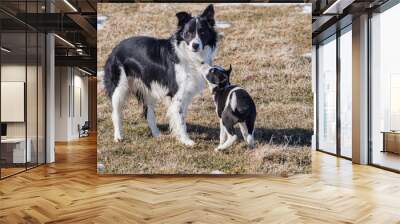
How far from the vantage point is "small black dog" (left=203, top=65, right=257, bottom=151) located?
234 inches

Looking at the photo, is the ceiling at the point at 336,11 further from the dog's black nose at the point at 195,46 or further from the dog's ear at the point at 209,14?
the dog's black nose at the point at 195,46

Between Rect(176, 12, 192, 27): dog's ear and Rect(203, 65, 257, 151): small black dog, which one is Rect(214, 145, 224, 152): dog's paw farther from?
Rect(176, 12, 192, 27): dog's ear

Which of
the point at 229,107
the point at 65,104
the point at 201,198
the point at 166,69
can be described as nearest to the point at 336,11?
the point at 229,107

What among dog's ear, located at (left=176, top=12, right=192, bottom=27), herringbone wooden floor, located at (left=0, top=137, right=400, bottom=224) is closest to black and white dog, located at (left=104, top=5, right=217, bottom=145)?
dog's ear, located at (left=176, top=12, right=192, bottom=27)

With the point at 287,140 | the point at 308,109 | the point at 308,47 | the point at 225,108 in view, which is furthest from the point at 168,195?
the point at 308,47

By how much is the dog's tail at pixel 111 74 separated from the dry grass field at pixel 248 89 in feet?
0.32

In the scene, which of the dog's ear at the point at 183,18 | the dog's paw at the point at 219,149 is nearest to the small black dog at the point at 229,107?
the dog's paw at the point at 219,149

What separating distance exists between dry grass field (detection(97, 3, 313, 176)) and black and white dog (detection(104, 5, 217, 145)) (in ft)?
0.34

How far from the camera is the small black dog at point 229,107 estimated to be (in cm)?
594

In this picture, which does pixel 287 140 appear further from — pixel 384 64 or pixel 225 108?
pixel 384 64

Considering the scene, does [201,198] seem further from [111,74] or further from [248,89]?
[111,74]

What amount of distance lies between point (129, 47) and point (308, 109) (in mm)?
2946

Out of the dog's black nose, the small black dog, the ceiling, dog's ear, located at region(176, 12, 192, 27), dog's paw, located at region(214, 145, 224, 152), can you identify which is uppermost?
the ceiling

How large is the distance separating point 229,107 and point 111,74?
1.90m
